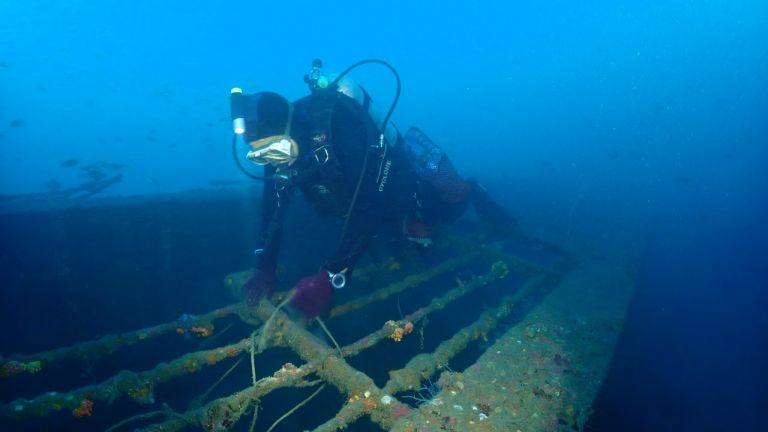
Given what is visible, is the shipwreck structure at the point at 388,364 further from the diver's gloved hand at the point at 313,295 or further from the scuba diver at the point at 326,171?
the scuba diver at the point at 326,171

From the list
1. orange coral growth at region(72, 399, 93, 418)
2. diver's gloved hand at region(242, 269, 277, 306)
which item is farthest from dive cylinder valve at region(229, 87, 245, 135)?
orange coral growth at region(72, 399, 93, 418)

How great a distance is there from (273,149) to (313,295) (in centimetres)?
148

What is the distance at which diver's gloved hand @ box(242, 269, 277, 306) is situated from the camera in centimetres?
383

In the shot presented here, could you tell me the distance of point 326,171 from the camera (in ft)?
12.8

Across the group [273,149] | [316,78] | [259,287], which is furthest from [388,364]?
[316,78]

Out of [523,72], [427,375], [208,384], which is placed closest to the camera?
[427,375]

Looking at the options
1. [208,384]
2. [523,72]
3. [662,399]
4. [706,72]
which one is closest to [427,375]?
[208,384]

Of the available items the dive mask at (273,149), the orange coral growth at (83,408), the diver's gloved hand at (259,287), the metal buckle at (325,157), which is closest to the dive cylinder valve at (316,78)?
the metal buckle at (325,157)

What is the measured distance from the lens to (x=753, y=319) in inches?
246

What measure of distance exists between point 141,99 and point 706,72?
132 m

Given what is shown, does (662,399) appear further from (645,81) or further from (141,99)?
(141,99)

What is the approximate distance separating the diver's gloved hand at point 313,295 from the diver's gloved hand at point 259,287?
0.41 meters

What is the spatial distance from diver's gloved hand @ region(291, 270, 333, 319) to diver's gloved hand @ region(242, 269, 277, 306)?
41cm

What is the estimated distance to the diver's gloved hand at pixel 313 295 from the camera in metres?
3.65
